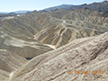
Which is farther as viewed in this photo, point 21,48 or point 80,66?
point 21,48

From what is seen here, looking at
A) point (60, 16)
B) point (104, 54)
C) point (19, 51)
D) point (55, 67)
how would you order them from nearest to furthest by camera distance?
point (104, 54) < point (55, 67) < point (19, 51) < point (60, 16)

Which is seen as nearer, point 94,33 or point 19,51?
point 19,51

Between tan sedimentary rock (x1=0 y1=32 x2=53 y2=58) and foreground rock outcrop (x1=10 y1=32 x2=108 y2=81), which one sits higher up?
foreground rock outcrop (x1=10 y1=32 x2=108 y2=81)

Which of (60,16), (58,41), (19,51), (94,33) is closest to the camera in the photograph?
(19,51)

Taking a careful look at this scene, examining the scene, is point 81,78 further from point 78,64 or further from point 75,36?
point 75,36

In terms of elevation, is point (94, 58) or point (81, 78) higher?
point (94, 58)

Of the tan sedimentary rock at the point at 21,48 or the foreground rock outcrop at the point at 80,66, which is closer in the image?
the foreground rock outcrop at the point at 80,66

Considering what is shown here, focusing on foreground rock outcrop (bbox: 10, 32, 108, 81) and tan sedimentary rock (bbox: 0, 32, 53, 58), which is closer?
foreground rock outcrop (bbox: 10, 32, 108, 81)

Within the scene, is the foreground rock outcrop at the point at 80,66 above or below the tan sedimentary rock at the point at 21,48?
above

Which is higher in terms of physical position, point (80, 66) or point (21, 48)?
point (80, 66)

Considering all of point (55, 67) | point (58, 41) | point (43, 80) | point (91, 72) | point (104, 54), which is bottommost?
point (58, 41)

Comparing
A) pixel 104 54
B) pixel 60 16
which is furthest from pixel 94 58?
pixel 60 16
